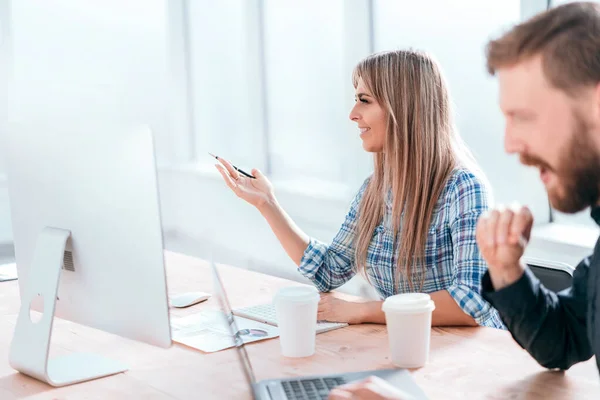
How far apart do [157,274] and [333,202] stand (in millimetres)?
2945

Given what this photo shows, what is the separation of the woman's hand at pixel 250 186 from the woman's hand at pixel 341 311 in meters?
0.59

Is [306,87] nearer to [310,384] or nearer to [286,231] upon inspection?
[286,231]

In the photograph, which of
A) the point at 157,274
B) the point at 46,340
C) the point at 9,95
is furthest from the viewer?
the point at 9,95

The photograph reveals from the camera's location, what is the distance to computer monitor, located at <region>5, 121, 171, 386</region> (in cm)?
142

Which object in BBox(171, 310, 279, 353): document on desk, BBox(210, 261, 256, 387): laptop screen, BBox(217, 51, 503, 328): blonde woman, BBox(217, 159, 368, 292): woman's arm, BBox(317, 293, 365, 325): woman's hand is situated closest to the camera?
BBox(210, 261, 256, 387): laptop screen

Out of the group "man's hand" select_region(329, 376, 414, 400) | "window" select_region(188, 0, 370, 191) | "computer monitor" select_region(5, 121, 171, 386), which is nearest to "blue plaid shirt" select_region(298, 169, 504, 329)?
"man's hand" select_region(329, 376, 414, 400)

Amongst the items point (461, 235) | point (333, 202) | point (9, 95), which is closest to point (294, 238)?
point (461, 235)

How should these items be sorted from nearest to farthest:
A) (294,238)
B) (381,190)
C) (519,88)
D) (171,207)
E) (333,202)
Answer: (519,88) → (381,190) → (294,238) → (333,202) → (171,207)

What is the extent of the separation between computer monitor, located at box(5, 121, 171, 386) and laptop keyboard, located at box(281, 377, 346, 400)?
240 millimetres

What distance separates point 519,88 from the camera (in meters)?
1.30

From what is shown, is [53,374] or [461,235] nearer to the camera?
[53,374]

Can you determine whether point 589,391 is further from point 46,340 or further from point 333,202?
point 333,202

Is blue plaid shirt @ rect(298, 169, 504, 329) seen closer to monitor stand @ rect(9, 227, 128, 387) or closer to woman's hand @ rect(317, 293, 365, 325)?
woman's hand @ rect(317, 293, 365, 325)

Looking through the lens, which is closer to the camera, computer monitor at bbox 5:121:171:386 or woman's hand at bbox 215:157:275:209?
computer monitor at bbox 5:121:171:386
